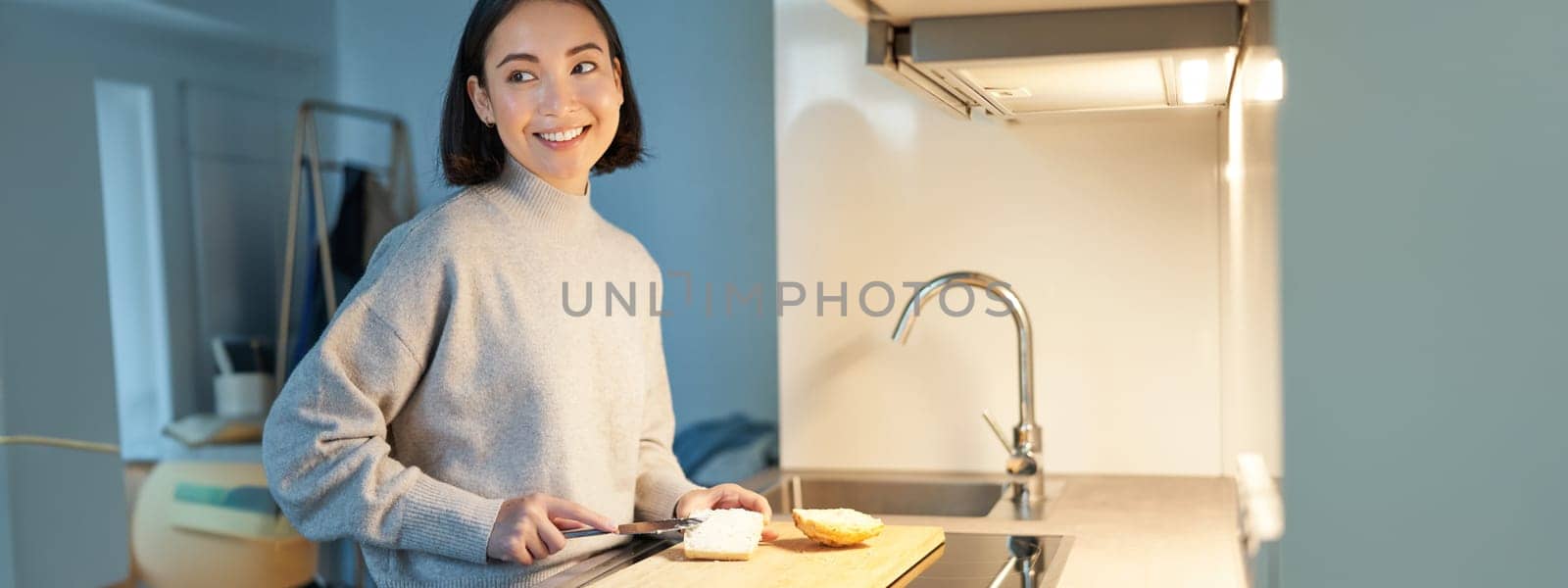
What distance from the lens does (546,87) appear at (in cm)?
141

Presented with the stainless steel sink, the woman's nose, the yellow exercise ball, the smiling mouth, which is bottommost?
the yellow exercise ball

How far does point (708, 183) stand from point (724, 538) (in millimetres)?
2098

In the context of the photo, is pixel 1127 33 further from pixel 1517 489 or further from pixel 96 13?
pixel 96 13

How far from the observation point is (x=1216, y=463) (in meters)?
1.88

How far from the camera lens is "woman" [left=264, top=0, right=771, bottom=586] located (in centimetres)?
127

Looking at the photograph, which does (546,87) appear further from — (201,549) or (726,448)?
(201,549)

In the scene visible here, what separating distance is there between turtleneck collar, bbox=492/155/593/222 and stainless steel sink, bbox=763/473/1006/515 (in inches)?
22.8

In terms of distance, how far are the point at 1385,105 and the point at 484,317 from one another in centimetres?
91

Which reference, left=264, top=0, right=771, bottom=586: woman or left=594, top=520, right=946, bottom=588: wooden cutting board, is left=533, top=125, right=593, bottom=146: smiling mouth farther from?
left=594, top=520, right=946, bottom=588: wooden cutting board

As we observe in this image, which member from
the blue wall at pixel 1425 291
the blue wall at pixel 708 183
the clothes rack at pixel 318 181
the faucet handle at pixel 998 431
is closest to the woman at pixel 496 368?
the faucet handle at pixel 998 431

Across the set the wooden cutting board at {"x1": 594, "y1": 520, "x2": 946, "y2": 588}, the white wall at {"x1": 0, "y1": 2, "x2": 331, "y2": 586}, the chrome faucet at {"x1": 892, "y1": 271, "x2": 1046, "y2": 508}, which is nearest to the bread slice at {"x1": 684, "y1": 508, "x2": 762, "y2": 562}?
the wooden cutting board at {"x1": 594, "y1": 520, "x2": 946, "y2": 588}

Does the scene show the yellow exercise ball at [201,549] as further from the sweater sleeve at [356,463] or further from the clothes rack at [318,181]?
the sweater sleeve at [356,463]

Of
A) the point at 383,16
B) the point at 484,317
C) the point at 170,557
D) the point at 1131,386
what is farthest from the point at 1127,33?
the point at 383,16

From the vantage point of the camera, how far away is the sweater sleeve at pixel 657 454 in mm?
1511
